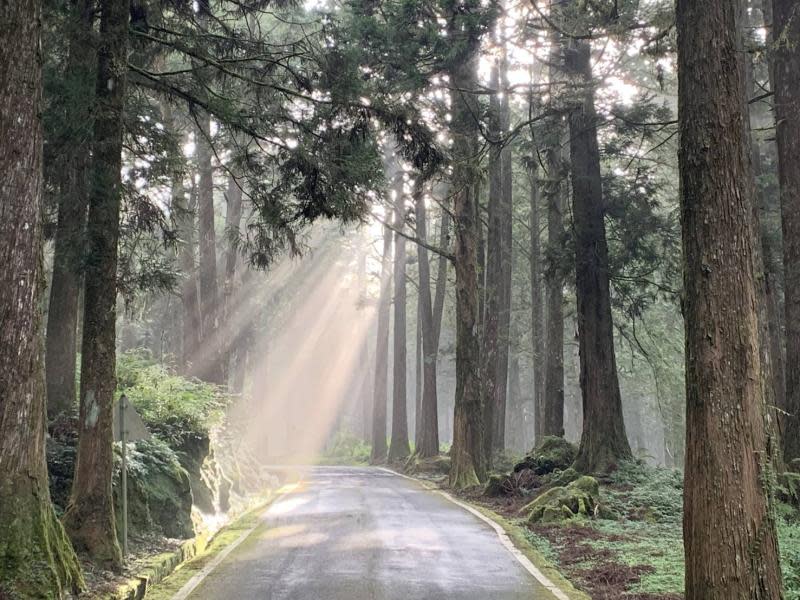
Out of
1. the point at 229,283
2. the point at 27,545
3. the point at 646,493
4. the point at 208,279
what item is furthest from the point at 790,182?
the point at 229,283

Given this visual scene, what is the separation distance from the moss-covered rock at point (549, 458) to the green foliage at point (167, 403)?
7788 millimetres

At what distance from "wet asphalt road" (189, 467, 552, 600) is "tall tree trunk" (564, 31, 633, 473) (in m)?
3.90

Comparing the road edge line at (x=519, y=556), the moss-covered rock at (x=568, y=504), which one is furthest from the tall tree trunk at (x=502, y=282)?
the moss-covered rock at (x=568, y=504)

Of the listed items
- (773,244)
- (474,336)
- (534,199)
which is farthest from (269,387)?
(773,244)

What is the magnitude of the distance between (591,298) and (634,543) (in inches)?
323

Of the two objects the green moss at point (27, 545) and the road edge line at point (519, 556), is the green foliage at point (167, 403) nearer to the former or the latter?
the green moss at point (27, 545)

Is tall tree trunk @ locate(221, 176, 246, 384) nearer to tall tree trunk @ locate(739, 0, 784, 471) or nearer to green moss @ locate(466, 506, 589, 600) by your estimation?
green moss @ locate(466, 506, 589, 600)

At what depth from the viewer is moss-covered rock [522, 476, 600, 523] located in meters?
12.8

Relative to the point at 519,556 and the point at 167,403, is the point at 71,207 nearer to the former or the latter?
the point at 167,403

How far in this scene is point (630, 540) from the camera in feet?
35.1

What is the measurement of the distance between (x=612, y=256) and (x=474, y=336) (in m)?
4.66

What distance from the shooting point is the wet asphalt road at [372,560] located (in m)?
7.83

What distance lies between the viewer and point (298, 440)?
68125mm

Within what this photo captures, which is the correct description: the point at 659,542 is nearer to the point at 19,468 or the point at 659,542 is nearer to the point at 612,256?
the point at 19,468
